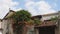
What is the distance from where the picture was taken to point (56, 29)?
1135 inches

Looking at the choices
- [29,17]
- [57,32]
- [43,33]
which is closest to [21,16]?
[29,17]

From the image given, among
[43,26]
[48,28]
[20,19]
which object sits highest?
[20,19]

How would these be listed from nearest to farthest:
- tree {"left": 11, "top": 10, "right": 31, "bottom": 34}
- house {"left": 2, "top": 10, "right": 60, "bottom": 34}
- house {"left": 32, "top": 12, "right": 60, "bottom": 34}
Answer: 1. house {"left": 32, "top": 12, "right": 60, "bottom": 34}
2. house {"left": 2, "top": 10, "right": 60, "bottom": 34}
3. tree {"left": 11, "top": 10, "right": 31, "bottom": 34}

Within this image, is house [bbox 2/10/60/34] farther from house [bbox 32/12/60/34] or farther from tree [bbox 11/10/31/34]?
tree [bbox 11/10/31/34]

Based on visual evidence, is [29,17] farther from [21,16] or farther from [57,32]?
[57,32]

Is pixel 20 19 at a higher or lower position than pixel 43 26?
higher

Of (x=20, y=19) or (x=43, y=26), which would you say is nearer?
(x=43, y=26)

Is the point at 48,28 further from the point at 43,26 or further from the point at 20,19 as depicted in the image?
the point at 20,19

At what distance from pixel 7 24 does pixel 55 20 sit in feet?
29.5

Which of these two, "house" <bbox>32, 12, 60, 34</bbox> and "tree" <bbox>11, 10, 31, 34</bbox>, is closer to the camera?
"house" <bbox>32, 12, 60, 34</bbox>

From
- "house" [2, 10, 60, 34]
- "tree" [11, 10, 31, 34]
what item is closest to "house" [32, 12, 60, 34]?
"house" [2, 10, 60, 34]

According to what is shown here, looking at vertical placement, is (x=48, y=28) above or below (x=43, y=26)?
below

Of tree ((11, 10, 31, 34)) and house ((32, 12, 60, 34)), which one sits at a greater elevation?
tree ((11, 10, 31, 34))

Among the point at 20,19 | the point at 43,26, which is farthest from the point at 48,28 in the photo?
the point at 20,19
